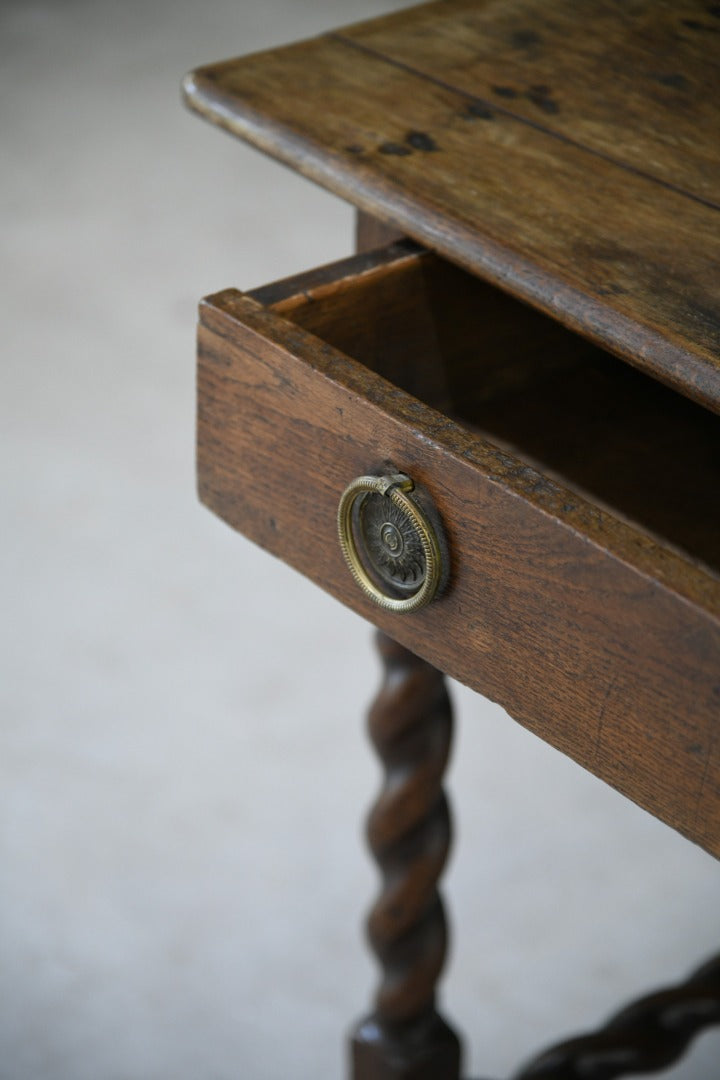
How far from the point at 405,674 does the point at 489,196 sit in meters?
0.34

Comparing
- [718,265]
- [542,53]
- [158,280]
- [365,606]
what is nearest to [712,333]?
[718,265]

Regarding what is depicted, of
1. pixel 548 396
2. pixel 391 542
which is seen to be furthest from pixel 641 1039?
pixel 391 542

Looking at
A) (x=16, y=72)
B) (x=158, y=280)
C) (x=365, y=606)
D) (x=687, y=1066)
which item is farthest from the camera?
(x=16, y=72)

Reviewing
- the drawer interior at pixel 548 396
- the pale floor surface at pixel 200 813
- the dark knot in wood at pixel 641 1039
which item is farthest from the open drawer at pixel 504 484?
the pale floor surface at pixel 200 813

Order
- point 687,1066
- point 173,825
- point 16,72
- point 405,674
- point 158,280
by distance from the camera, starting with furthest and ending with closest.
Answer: point 16,72 < point 158,280 < point 173,825 < point 687,1066 < point 405,674

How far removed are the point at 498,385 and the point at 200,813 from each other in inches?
33.0

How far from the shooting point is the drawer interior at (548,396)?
2.36ft

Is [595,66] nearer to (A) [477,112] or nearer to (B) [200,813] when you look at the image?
(A) [477,112]

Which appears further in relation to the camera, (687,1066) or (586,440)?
(687,1066)

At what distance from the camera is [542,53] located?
0.79m

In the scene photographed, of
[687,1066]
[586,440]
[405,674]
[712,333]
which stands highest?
[712,333]

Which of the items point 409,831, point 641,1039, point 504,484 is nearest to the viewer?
point 504,484

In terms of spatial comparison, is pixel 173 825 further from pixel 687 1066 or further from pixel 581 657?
pixel 581 657

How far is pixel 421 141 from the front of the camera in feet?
2.31
